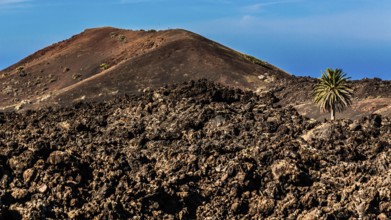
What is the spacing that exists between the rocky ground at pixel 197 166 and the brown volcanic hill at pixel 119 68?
40385 mm

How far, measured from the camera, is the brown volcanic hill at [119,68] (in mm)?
120875

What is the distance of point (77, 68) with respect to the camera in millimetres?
149125

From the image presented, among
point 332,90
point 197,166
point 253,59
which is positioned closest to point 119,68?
point 253,59

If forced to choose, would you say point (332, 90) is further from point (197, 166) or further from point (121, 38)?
point (121, 38)

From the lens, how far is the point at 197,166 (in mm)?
57344

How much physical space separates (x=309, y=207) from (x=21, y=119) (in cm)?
5218

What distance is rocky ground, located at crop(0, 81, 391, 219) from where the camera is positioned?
1896 inches

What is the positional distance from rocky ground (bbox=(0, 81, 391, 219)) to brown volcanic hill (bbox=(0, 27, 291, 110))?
4039 centimetres

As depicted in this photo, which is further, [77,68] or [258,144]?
[77,68]

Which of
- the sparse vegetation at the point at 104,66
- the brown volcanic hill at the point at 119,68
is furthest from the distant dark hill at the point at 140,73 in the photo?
the sparse vegetation at the point at 104,66

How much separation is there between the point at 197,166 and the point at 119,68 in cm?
7619

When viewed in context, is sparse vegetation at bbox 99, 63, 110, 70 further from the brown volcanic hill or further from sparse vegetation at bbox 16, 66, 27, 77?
sparse vegetation at bbox 16, 66, 27, 77

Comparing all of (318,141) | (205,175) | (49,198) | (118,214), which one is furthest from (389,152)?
(49,198)

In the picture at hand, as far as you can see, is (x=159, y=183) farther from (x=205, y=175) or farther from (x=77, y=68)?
(x=77, y=68)
